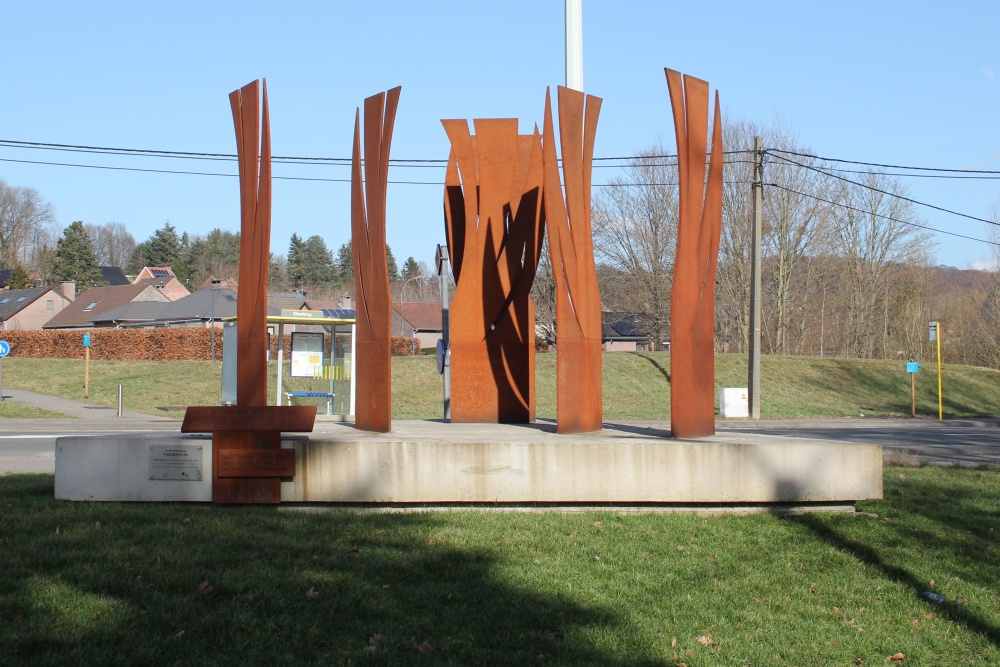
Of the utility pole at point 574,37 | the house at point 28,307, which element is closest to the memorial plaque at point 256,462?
the utility pole at point 574,37

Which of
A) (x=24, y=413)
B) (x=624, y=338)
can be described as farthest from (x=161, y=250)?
(x=24, y=413)

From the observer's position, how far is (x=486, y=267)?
11.6 metres

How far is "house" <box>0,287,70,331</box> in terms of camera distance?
71.7m

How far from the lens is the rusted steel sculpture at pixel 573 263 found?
962 centimetres

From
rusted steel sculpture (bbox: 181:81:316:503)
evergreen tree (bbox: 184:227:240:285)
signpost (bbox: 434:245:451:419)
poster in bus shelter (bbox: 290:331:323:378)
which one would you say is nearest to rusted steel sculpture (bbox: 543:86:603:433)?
rusted steel sculpture (bbox: 181:81:316:503)

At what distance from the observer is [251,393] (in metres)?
8.88

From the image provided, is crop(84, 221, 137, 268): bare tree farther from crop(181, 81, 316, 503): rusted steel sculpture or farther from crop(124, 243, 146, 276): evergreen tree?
crop(181, 81, 316, 503): rusted steel sculpture

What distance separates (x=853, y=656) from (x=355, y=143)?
22.8 feet

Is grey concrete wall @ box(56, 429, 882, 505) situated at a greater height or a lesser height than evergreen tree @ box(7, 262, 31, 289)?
lesser

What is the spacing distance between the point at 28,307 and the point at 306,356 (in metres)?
61.5

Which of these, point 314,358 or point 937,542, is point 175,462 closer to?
point 937,542

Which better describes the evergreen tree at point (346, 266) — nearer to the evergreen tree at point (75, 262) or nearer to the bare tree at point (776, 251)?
the evergreen tree at point (75, 262)

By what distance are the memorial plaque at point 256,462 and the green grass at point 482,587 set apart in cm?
36

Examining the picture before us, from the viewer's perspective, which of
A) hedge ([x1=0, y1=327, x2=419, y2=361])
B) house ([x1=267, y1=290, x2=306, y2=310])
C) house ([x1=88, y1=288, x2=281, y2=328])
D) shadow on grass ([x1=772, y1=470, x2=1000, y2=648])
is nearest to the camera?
shadow on grass ([x1=772, y1=470, x2=1000, y2=648])
